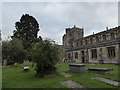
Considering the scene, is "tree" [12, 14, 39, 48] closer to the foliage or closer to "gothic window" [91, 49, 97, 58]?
the foliage

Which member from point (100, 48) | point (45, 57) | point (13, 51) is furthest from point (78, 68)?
point (13, 51)

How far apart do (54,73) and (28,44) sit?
2738cm

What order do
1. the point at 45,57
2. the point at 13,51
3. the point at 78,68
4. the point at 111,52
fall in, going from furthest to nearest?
the point at 13,51 < the point at 111,52 < the point at 78,68 < the point at 45,57

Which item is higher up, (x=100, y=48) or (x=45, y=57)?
(x=100, y=48)

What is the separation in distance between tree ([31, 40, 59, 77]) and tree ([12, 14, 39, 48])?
26625 millimetres

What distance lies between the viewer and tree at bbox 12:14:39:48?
132 ft

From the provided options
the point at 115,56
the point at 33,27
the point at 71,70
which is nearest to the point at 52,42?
the point at 71,70

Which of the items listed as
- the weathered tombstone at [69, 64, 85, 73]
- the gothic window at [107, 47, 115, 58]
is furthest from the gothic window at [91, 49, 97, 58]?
the weathered tombstone at [69, 64, 85, 73]

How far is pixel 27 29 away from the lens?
135 feet

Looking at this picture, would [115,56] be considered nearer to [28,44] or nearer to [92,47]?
[92,47]

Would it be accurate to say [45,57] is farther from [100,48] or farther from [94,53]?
[94,53]

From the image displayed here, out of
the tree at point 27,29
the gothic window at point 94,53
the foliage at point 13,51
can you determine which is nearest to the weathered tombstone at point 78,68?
the foliage at point 13,51

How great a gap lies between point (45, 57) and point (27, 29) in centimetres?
3235

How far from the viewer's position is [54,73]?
1209cm
